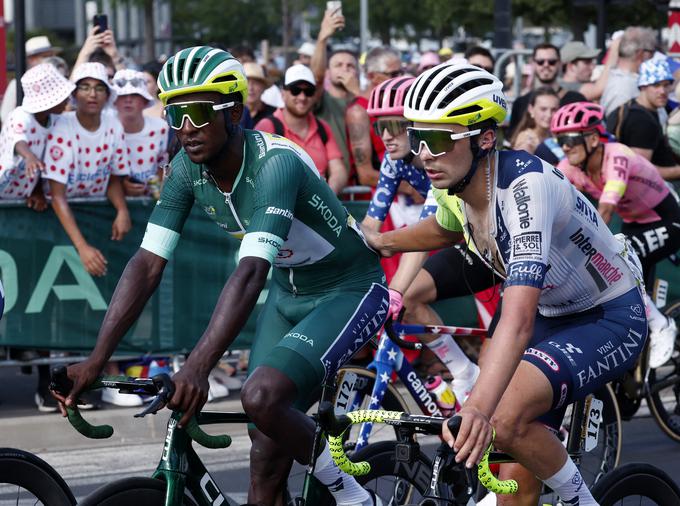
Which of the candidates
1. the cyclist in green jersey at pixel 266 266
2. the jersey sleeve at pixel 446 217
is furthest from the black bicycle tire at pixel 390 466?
the jersey sleeve at pixel 446 217

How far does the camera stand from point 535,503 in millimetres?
4906

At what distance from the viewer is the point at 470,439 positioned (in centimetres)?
374

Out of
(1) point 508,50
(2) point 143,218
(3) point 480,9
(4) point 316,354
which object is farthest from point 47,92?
(3) point 480,9

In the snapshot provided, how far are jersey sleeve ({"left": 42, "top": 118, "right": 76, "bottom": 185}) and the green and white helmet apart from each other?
3992mm

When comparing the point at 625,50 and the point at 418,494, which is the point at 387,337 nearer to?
the point at 418,494

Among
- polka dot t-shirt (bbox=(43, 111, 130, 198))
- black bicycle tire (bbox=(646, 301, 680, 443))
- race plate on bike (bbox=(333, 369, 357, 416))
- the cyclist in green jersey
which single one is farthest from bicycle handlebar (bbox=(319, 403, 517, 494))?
polka dot t-shirt (bbox=(43, 111, 130, 198))

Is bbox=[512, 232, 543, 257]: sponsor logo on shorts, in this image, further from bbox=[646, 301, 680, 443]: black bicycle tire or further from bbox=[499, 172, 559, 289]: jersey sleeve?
bbox=[646, 301, 680, 443]: black bicycle tire

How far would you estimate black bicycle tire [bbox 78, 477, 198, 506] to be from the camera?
4.18 meters

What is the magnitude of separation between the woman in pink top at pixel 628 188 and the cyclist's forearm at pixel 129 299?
3.66 metres

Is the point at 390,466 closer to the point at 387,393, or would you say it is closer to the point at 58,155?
the point at 387,393

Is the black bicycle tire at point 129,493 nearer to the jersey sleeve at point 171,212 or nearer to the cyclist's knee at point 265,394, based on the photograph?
the cyclist's knee at point 265,394

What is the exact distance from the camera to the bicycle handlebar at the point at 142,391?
4086mm

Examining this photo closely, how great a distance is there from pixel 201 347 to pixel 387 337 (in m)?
2.45

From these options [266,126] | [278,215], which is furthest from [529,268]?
[266,126]
